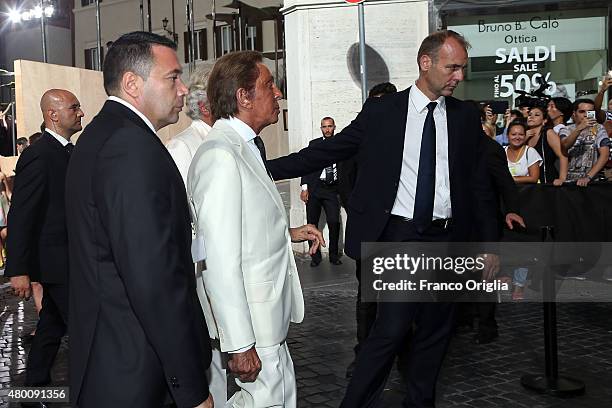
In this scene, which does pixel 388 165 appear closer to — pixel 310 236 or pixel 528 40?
pixel 310 236

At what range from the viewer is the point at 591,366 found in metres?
5.42

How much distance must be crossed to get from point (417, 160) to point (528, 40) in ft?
27.6

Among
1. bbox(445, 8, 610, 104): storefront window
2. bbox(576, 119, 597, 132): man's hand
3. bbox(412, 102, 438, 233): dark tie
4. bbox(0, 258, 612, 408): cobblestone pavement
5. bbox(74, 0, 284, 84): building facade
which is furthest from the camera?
bbox(74, 0, 284, 84): building facade

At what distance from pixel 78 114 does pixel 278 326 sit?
2838 mm

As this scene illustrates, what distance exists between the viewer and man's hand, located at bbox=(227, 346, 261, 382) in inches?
107

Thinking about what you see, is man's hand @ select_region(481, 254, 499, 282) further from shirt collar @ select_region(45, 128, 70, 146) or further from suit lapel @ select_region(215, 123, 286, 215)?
shirt collar @ select_region(45, 128, 70, 146)

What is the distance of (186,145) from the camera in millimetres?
4375

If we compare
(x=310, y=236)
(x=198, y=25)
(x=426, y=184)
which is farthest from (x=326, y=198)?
(x=198, y=25)

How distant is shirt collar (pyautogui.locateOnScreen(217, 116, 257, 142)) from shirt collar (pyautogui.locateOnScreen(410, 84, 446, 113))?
4.61 ft

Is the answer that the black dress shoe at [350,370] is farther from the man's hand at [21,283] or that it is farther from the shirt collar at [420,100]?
the man's hand at [21,283]

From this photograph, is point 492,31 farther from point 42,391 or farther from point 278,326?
point 278,326

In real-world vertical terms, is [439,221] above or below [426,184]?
below

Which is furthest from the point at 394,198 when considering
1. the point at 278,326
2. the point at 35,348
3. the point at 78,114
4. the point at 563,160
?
the point at 563,160

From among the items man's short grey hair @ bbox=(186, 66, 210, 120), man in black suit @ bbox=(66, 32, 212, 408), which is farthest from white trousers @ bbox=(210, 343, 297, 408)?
man's short grey hair @ bbox=(186, 66, 210, 120)
